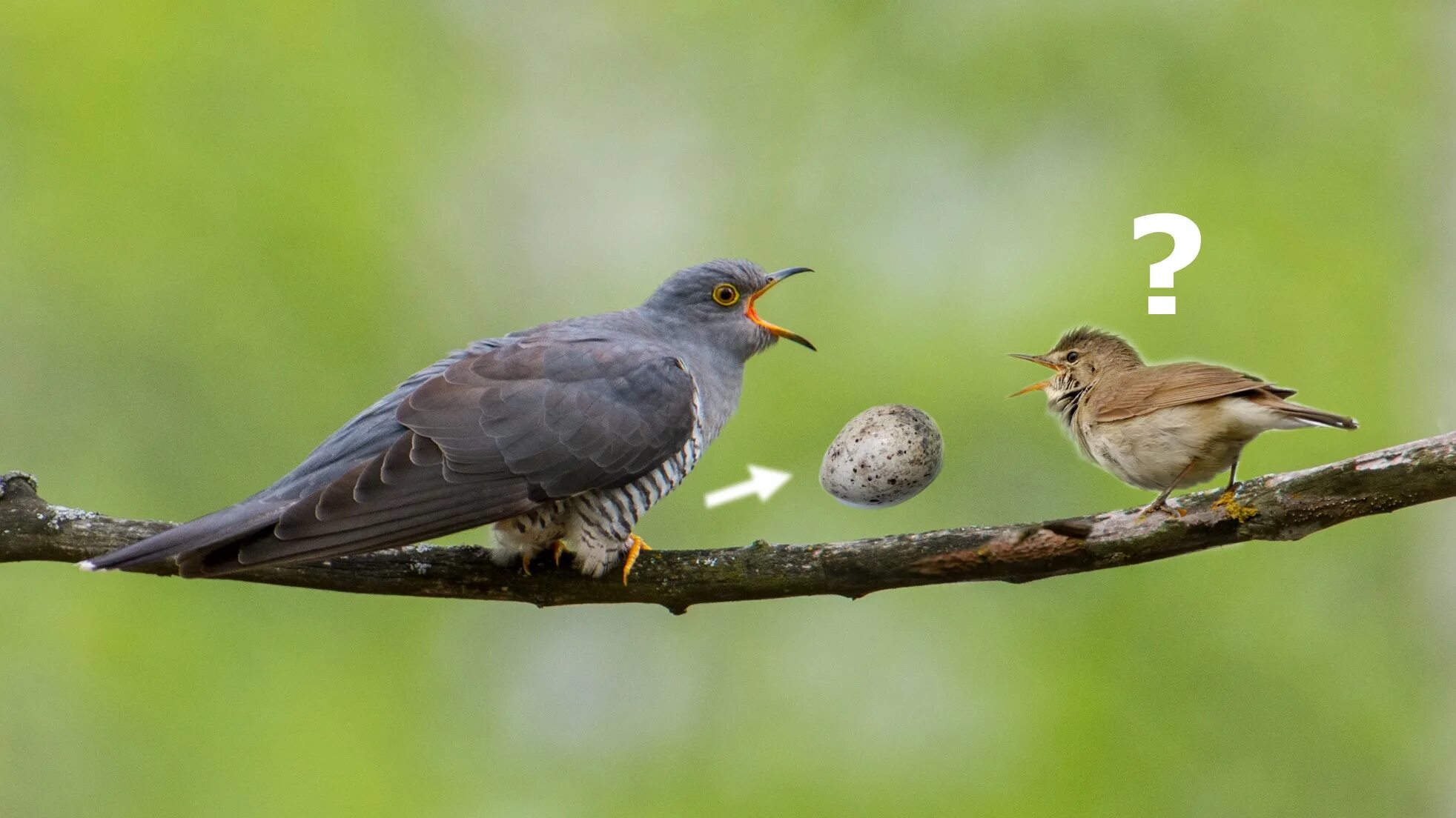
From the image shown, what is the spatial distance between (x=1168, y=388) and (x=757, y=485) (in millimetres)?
2139

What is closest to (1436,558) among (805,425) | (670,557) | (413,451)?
(805,425)

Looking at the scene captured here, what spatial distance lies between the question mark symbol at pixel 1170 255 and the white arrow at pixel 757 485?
1.41m

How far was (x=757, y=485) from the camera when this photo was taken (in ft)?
15.8

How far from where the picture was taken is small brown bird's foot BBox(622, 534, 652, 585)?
2885 millimetres

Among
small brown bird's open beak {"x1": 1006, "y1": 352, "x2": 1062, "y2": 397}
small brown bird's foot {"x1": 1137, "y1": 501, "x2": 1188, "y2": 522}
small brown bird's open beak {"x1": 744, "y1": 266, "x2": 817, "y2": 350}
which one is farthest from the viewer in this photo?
small brown bird's open beak {"x1": 744, "y1": 266, "x2": 817, "y2": 350}

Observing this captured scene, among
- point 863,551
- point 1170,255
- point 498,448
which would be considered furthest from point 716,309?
point 1170,255

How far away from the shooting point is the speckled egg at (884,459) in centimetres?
301

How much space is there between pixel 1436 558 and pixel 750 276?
4.09 m

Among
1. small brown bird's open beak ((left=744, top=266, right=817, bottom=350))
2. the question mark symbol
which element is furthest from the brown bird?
the question mark symbol

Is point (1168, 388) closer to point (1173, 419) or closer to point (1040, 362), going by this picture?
point (1173, 419)

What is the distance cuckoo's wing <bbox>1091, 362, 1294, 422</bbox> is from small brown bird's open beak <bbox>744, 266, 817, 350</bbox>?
853 millimetres

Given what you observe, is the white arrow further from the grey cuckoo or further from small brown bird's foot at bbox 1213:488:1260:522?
small brown bird's foot at bbox 1213:488:1260:522

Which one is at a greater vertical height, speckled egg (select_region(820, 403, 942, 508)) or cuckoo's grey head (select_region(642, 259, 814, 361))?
cuckoo's grey head (select_region(642, 259, 814, 361))

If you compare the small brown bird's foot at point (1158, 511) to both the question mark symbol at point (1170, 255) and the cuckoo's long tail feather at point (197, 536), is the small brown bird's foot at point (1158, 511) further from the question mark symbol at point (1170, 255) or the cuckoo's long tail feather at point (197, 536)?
the question mark symbol at point (1170, 255)
